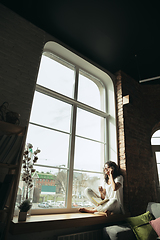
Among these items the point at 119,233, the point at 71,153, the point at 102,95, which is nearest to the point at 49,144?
the point at 71,153

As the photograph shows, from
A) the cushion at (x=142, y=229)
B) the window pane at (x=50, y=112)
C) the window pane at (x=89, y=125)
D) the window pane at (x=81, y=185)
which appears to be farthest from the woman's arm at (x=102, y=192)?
the window pane at (x=50, y=112)

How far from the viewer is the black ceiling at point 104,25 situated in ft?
9.24

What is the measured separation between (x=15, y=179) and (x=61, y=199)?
4.21 ft

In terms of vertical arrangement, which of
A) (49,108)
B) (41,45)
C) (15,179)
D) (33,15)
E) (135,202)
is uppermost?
(33,15)

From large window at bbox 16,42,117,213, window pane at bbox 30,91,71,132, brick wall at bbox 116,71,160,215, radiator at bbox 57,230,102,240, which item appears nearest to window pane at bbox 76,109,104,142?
large window at bbox 16,42,117,213

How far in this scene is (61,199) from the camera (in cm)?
290

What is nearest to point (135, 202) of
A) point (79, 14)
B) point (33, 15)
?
point (79, 14)

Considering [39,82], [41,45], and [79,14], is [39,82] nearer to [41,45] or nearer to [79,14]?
[41,45]

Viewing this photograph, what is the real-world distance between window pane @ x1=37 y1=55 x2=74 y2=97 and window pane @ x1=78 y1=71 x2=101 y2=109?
25 centimetres

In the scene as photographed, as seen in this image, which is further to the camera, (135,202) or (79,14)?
(135,202)

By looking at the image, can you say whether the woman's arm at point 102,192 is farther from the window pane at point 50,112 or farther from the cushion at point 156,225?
the window pane at point 50,112

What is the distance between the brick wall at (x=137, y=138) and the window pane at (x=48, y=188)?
1.36 m

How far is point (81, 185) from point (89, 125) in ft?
4.16

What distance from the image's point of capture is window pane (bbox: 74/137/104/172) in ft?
10.9
